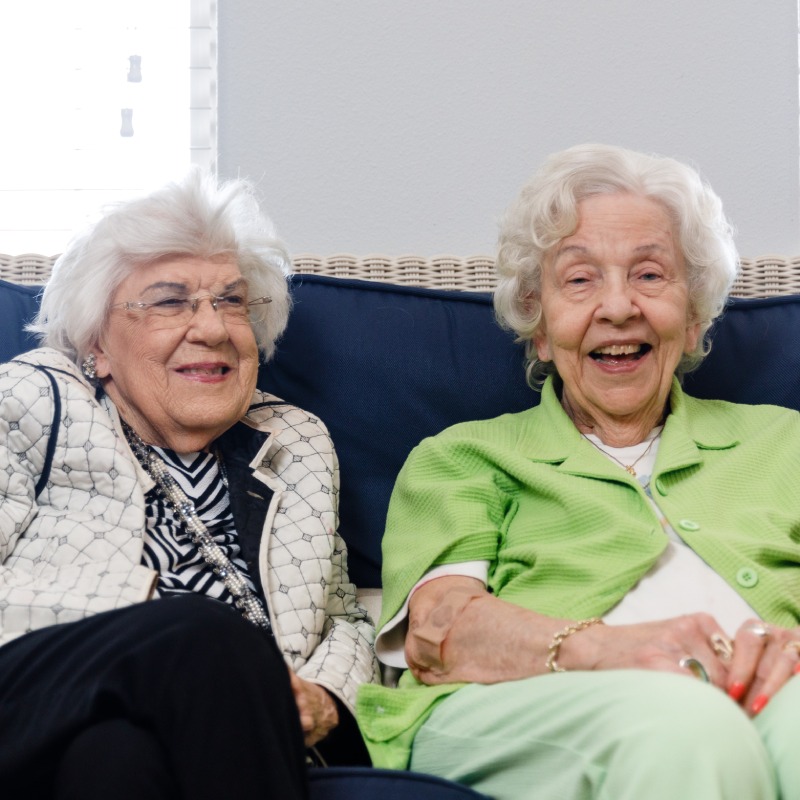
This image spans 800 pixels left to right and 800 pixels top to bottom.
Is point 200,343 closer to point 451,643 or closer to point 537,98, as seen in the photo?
point 451,643

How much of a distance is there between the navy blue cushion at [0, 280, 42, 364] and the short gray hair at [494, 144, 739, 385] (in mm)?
785

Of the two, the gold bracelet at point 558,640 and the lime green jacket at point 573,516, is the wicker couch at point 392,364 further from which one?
the gold bracelet at point 558,640

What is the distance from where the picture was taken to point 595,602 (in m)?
1.52

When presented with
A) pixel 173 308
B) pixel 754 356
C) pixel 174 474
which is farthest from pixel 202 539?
pixel 754 356

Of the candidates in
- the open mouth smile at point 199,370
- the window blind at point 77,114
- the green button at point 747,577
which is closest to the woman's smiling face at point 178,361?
the open mouth smile at point 199,370

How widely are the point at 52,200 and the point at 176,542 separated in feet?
4.34

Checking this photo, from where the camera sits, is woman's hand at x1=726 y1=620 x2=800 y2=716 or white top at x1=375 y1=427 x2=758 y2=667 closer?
woman's hand at x1=726 y1=620 x2=800 y2=716

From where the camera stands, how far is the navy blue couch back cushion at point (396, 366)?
1.90m

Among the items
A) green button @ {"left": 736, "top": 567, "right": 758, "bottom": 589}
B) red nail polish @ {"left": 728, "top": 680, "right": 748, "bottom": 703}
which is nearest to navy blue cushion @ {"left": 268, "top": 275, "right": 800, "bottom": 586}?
A: green button @ {"left": 736, "top": 567, "right": 758, "bottom": 589}

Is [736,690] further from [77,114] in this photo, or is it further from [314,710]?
[77,114]

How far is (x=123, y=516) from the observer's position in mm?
1625

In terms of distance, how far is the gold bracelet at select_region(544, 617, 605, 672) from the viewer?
1395mm

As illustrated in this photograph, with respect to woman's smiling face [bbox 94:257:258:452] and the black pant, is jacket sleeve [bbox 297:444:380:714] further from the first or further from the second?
the black pant

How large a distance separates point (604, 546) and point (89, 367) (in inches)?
33.4
